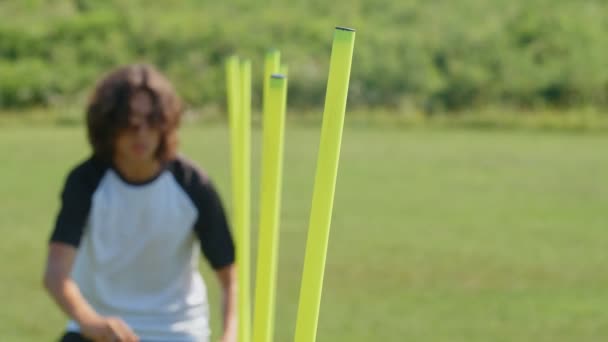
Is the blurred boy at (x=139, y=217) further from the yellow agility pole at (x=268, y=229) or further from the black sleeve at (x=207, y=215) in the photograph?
the yellow agility pole at (x=268, y=229)

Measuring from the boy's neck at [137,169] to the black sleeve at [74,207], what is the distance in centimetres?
10

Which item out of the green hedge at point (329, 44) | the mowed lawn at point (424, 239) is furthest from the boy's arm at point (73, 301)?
the green hedge at point (329, 44)

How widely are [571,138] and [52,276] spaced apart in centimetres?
2294

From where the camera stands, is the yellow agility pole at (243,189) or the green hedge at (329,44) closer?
the yellow agility pole at (243,189)

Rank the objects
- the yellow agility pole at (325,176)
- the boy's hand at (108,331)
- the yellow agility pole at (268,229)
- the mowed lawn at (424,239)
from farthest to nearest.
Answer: the mowed lawn at (424,239)
the boy's hand at (108,331)
the yellow agility pole at (268,229)
the yellow agility pole at (325,176)

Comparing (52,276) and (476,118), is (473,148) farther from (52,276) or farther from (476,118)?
(52,276)

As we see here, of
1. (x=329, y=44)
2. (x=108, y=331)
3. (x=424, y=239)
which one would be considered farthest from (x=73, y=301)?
(x=329, y=44)

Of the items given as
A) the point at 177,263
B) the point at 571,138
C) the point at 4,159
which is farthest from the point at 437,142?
the point at 177,263

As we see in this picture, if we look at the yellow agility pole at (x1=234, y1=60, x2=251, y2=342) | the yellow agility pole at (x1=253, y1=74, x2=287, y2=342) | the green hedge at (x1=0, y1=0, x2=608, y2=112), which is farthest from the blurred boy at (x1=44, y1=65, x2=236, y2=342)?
the green hedge at (x1=0, y1=0, x2=608, y2=112)

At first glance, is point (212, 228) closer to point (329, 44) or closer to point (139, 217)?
point (139, 217)

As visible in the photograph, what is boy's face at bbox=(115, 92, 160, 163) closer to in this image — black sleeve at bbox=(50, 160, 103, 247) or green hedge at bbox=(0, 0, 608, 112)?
black sleeve at bbox=(50, 160, 103, 247)

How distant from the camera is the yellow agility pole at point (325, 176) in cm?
173

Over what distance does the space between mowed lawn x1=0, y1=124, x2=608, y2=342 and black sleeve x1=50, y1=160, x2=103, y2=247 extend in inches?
174

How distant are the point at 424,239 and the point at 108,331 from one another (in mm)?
9273
